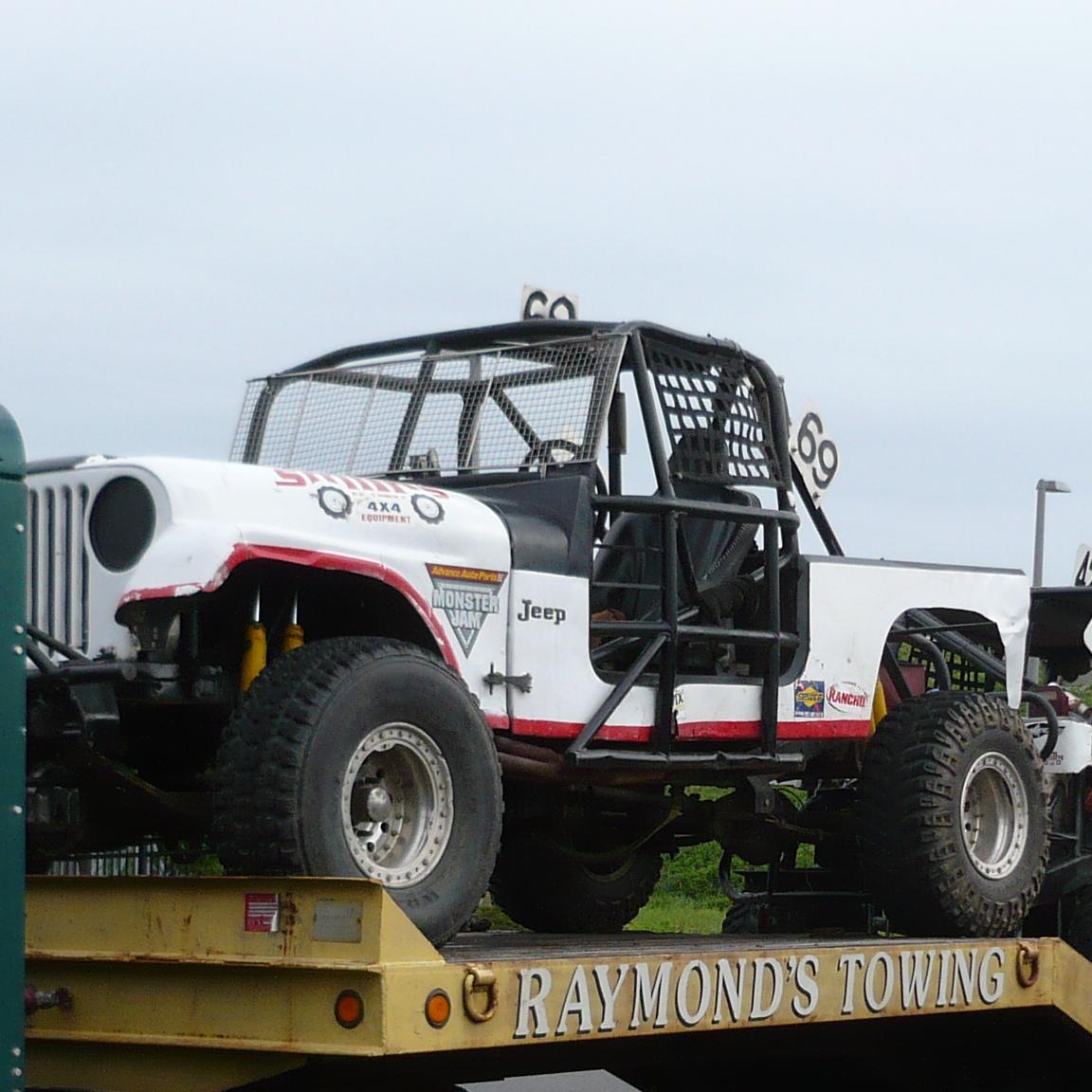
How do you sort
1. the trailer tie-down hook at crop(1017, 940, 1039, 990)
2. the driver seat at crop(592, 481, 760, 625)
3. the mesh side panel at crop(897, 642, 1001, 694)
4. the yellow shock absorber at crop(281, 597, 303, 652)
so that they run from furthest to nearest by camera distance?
the mesh side panel at crop(897, 642, 1001, 694) → the driver seat at crop(592, 481, 760, 625) → the trailer tie-down hook at crop(1017, 940, 1039, 990) → the yellow shock absorber at crop(281, 597, 303, 652)

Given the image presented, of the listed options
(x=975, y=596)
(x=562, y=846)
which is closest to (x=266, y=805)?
(x=562, y=846)

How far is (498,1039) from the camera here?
16.1ft

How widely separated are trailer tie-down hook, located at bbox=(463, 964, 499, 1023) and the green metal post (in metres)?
1.04

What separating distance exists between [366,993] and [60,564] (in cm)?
173

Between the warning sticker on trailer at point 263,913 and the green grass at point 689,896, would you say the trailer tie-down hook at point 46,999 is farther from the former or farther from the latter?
the green grass at point 689,896

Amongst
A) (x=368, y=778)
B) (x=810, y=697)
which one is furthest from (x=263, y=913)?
(x=810, y=697)

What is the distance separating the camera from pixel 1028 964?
6.79m

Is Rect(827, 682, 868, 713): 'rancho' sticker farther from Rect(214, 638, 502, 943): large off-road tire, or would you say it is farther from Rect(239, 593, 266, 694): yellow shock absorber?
Rect(239, 593, 266, 694): yellow shock absorber

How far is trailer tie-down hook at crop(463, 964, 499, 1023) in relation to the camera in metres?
4.79

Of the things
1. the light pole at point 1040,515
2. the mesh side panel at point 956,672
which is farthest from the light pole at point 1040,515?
the mesh side panel at point 956,672

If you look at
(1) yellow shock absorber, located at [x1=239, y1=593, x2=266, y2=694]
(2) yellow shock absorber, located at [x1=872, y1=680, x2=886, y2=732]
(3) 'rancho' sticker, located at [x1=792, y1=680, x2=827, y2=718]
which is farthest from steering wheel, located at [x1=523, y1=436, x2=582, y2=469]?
(2) yellow shock absorber, located at [x1=872, y1=680, x2=886, y2=732]

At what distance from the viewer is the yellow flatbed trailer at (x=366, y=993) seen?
4676mm

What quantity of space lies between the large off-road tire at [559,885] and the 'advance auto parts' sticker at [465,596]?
6.93ft

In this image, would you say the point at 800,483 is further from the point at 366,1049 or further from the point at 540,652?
the point at 366,1049
